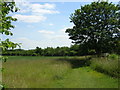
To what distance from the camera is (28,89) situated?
21.4 ft

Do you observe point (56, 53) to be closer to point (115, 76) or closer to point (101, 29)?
point (101, 29)

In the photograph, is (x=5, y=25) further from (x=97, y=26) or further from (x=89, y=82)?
(x=97, y=26)

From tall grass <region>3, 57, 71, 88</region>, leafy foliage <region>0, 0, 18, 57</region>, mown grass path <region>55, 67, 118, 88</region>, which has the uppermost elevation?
leafy foliage <region>0, 0, 18, 57</region>

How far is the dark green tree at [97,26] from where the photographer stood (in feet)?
75.7

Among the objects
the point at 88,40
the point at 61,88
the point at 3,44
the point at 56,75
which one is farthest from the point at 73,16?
the point at 3,44

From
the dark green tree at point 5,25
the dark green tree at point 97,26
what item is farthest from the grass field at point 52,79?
the dark green tree at point 97,26

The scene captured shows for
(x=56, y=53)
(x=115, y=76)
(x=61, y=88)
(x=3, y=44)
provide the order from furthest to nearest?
(x=56, y=53)
(x=115, y=76)
(x=61, y=88)
(x=3, y=44)

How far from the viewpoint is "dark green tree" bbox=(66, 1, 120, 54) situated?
2308 centimetres

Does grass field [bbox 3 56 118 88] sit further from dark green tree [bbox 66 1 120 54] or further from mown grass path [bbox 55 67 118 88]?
dark green tree [bbox 66 1 120 54]

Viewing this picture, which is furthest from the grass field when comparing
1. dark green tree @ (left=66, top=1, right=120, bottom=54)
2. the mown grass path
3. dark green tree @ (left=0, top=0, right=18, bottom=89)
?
dark green tree @ (left=66, top=1, right=120, bottom=54)

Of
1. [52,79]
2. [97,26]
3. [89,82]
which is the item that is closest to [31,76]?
[52,79]

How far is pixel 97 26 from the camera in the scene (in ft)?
76.6

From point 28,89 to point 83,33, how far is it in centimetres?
1781

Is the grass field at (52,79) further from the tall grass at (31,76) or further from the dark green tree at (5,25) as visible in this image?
the dark green tree at (5,25)
